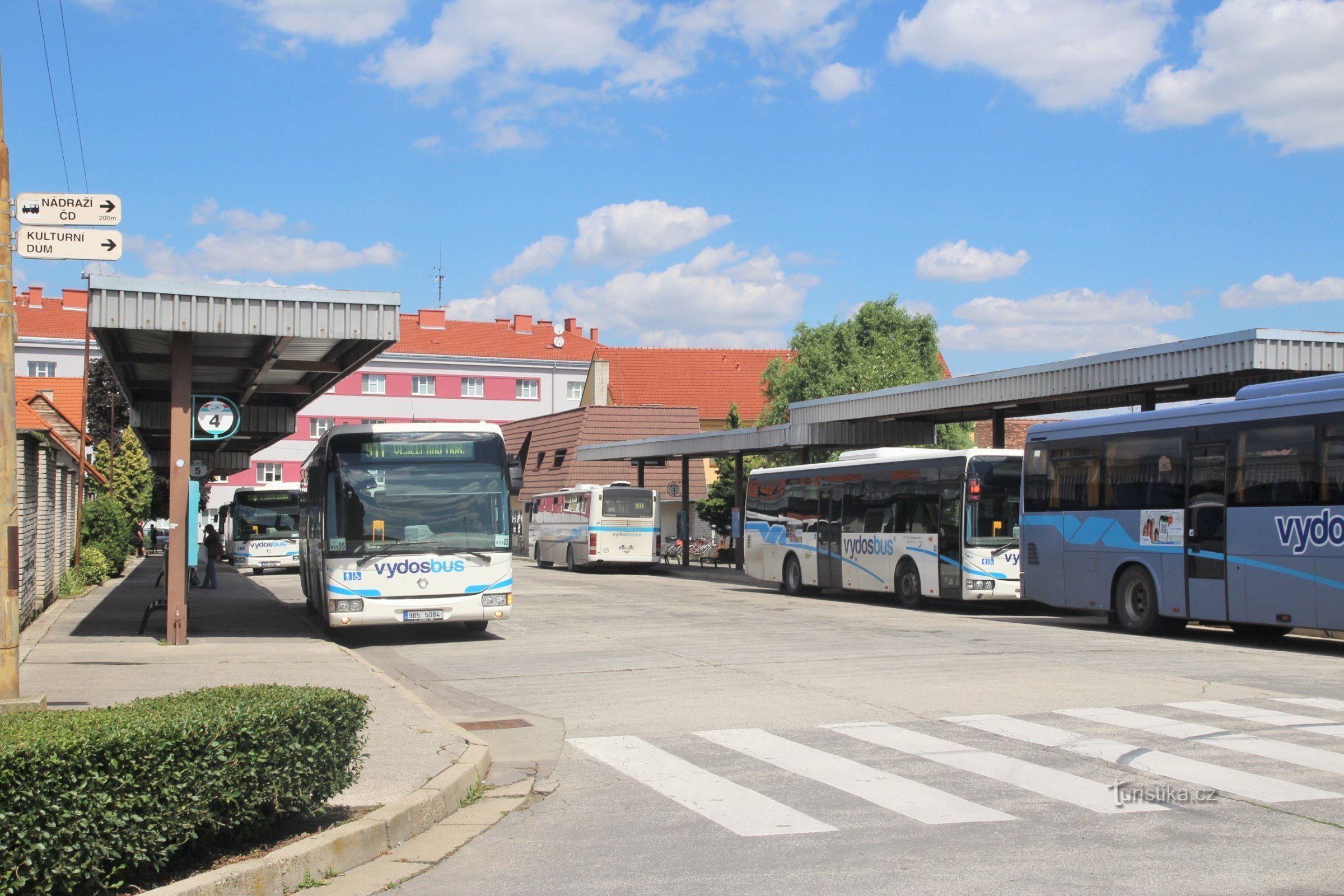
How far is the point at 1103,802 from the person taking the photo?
706 centimetres

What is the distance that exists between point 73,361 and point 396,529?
71.8 meters

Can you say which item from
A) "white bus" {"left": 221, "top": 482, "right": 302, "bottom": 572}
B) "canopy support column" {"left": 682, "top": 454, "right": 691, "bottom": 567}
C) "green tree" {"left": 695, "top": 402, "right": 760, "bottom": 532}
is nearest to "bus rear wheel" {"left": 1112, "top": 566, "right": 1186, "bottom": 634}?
"canopy support column" {"left": 682, "top": 454, "right": 691, "bottom": 567}

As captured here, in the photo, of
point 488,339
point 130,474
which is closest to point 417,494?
point 130,474

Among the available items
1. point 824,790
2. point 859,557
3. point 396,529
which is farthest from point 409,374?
point 824,790

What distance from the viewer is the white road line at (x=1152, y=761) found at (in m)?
7.25

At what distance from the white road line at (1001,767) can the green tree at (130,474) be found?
44.6 meters

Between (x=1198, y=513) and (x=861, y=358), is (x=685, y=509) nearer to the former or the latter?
(x=861, y=358)

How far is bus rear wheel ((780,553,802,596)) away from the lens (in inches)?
1142

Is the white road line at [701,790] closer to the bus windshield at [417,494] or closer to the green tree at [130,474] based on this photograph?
the bus windshield at [417,494]

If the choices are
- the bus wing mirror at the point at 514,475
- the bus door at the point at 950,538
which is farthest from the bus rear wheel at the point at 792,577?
the bus wing mirror at the point at 514,475

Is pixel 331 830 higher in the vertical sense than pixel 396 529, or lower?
lower

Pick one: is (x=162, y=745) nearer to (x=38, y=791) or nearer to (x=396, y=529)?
(x=38, y=791)

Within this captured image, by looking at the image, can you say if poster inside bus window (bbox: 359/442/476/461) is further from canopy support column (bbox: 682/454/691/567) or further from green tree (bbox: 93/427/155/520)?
green tree (bbox: 93/427/155/520)

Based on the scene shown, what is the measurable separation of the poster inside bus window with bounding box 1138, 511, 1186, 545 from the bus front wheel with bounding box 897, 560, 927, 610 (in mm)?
6308
